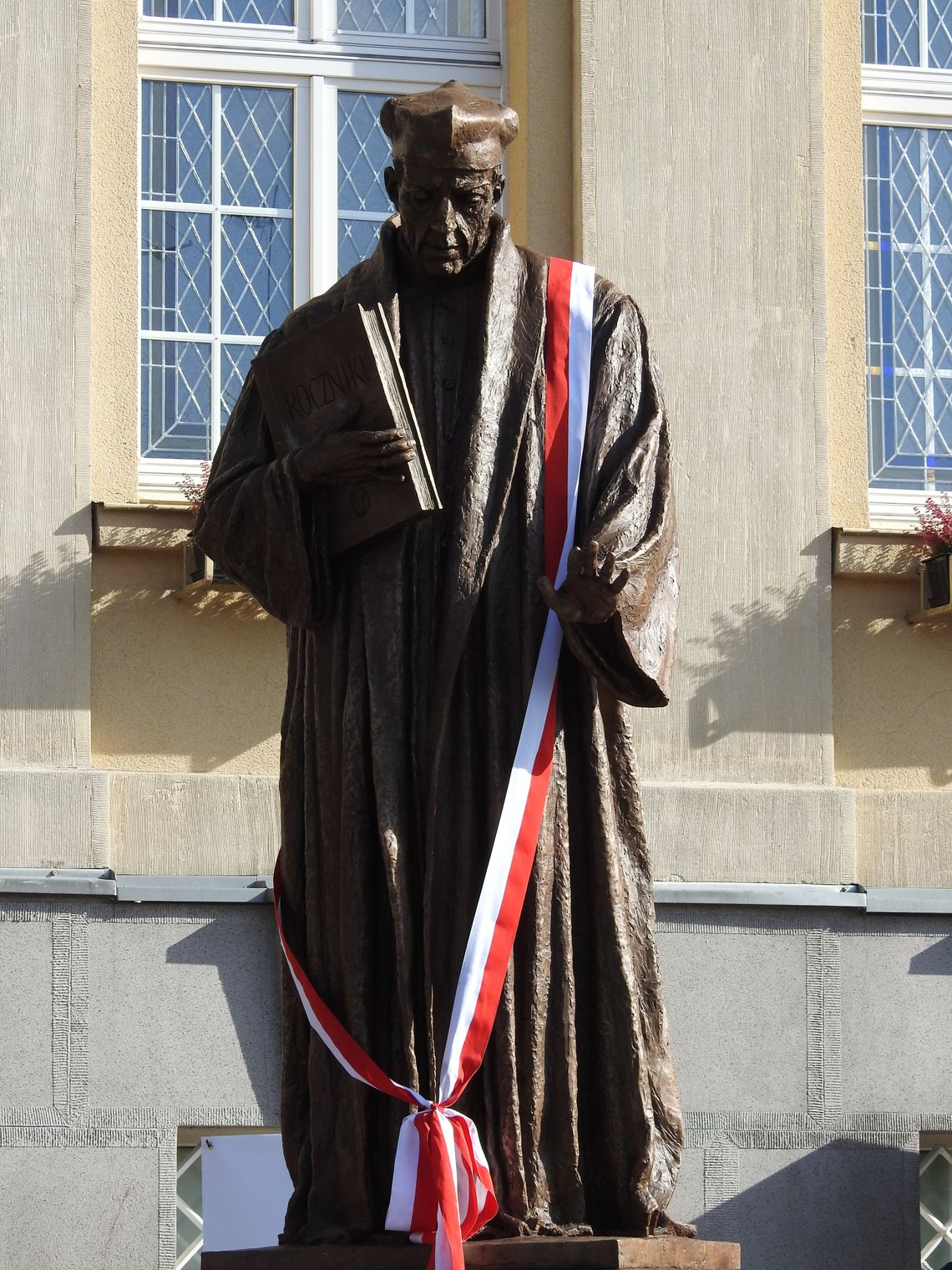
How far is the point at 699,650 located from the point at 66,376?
7.98 ft

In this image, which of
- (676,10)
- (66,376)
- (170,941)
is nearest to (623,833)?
(170,941)

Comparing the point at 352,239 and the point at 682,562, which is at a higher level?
the point at 352,239

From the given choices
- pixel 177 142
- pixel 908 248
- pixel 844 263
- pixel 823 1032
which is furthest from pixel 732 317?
pixel 823 1032

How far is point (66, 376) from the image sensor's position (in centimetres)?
966

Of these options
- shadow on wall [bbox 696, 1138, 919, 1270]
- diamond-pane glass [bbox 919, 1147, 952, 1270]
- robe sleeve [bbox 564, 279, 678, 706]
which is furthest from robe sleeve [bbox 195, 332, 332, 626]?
diamond-pane glass [bbox 919, 1147, 952, 1270]

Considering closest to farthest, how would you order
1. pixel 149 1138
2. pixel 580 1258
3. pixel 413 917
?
pixel 580 1258, pixel 413 917, pixel 149 1138

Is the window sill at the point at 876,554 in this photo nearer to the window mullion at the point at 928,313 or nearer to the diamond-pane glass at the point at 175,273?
the window mullion at the point at 928,313

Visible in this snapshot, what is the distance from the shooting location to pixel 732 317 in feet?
33.0

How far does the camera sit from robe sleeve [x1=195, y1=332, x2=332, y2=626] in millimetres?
4926

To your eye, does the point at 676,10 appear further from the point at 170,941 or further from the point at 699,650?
the point at 170,941

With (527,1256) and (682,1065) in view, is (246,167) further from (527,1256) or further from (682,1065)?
(527,1256)

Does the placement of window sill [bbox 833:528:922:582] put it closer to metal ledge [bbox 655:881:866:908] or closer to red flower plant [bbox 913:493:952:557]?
red flower plant [bbox 913:493:952:557]

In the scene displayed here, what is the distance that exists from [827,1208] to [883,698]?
1.90 metres

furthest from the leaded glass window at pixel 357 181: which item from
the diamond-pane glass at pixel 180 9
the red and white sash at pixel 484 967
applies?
the red and white sash at pixel 484 967
